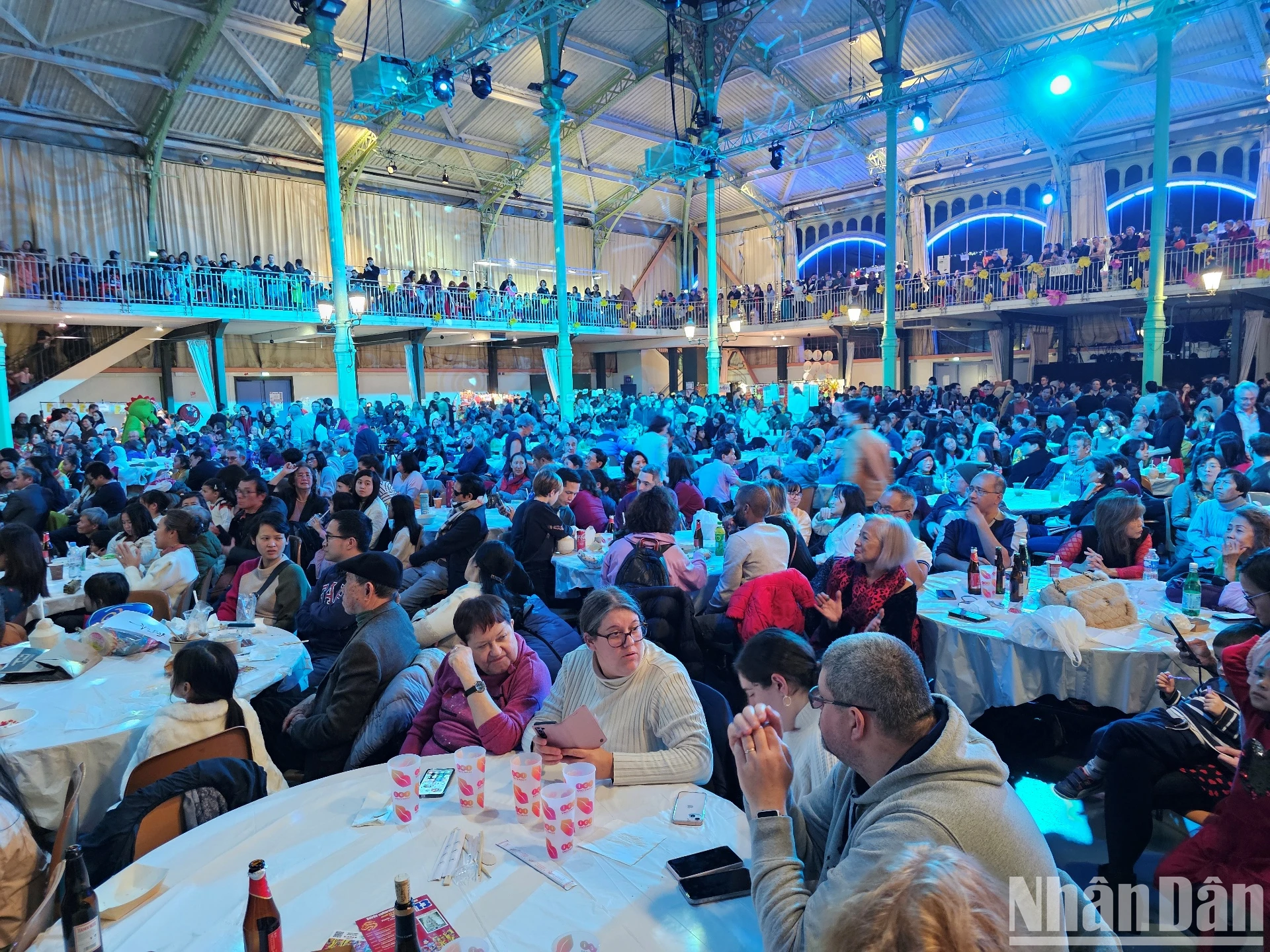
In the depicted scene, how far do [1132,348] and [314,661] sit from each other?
65.9 ft

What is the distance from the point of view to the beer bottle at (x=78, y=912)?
4.58 feet

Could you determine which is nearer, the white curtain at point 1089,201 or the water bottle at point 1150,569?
the water bottle at point 1150,569

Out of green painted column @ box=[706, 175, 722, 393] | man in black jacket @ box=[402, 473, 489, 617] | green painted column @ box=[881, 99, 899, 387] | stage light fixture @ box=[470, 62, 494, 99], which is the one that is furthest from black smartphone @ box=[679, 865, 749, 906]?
green painted column @ box=[706, 175, 722, 393]

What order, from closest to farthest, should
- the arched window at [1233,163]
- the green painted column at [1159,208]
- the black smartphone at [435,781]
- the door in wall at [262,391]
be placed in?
the black smartphone at [435,781], the green painted column at [1159,208], the arched window at [1233,163], the door in wall at [262,391]

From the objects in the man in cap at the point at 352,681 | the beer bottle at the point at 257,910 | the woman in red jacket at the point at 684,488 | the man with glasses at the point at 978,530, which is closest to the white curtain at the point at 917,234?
the woman in red jacket at the point at 684,488

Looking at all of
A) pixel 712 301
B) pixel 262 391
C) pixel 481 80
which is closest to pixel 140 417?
pixel 262 391

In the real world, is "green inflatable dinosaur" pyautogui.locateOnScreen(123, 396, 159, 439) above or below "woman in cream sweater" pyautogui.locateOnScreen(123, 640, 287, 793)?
above

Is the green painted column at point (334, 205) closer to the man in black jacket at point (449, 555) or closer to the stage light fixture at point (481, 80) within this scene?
the stage light fixture at point (481, 80)

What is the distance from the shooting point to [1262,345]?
51.7ft

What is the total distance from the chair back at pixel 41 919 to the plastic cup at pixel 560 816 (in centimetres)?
97

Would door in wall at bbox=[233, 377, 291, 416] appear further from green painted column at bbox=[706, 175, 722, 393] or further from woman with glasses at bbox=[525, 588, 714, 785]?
woman with glasses at bbox=[525, 588, 714, 785]

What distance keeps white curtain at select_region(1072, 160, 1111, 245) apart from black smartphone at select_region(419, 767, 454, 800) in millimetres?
19945

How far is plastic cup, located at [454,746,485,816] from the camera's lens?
1.88 metres

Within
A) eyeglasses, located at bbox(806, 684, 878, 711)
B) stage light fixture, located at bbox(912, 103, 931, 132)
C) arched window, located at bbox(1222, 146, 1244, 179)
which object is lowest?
eyeglasses, located at bbox(806, 684, 878, 711)
